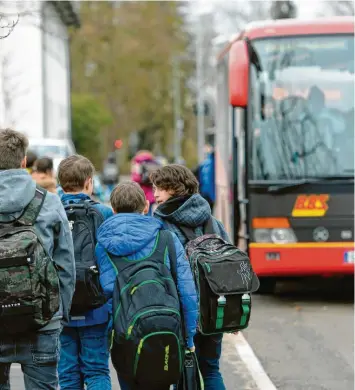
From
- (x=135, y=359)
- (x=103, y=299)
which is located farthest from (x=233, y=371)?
(x=135, y=359)

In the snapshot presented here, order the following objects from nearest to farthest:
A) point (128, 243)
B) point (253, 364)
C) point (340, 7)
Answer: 1. point (128, 243)
2. point (253, 364)
3. point (340, 7)

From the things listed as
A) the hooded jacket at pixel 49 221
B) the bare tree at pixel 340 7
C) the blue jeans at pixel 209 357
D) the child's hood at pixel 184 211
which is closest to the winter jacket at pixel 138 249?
the hooded jacket at pixel 49 221

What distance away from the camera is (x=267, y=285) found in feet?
42.6

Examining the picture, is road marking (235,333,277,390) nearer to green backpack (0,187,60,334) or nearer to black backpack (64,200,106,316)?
black backpack (64,200,106,316)

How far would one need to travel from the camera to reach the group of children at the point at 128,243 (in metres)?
5.23

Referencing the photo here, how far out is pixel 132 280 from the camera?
5.11 meters

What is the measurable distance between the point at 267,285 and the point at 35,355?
831cm

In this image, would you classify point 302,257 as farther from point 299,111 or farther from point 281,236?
point 299,111

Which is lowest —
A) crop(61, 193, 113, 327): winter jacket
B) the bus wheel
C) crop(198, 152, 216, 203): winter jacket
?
the bus wheel

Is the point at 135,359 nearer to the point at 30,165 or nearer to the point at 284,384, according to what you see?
the point at 284,384

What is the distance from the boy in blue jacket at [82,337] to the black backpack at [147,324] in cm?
92

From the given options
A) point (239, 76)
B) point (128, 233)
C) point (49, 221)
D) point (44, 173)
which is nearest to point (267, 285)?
point (239, 76)

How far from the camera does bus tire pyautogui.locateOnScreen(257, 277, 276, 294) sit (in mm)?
12836

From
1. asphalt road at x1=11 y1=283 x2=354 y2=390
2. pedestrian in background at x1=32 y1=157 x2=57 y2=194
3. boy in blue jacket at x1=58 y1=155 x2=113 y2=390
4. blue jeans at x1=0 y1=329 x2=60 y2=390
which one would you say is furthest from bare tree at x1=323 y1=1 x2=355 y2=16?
blue jeans at x1=0 y1=329 x2=60 y2=390
